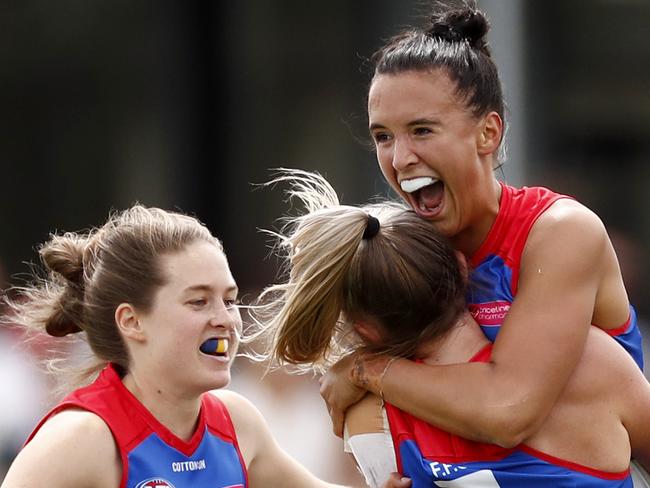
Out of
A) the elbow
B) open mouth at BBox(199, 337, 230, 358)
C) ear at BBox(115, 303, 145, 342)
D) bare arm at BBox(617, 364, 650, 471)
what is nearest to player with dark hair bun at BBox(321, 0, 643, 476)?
the elbow

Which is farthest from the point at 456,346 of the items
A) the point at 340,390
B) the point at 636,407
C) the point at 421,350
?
the point at 636,407

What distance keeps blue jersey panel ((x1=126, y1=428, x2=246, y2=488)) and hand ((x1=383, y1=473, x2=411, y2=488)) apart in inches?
18.5

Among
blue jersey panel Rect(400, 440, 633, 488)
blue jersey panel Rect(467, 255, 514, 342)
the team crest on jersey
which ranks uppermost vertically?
blue jersey panel Rect(467, 255, 514, 342)

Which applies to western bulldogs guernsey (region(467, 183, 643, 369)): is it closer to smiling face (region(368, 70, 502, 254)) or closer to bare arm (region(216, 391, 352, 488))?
smiling face (region(368, 70, 502, 254))

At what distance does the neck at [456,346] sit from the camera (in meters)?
2.84

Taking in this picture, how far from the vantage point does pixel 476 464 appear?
109 inches

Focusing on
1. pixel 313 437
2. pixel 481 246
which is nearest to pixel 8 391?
pixel 313 437

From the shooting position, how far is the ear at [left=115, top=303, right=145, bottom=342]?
10.3ft

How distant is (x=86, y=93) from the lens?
9469 mm

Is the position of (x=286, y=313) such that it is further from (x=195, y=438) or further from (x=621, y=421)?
(x=621, y=421)

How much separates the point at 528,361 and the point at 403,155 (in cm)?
57

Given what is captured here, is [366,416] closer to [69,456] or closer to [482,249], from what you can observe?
[482,249]

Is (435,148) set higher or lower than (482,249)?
higher

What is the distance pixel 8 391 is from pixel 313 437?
159 centimetres
